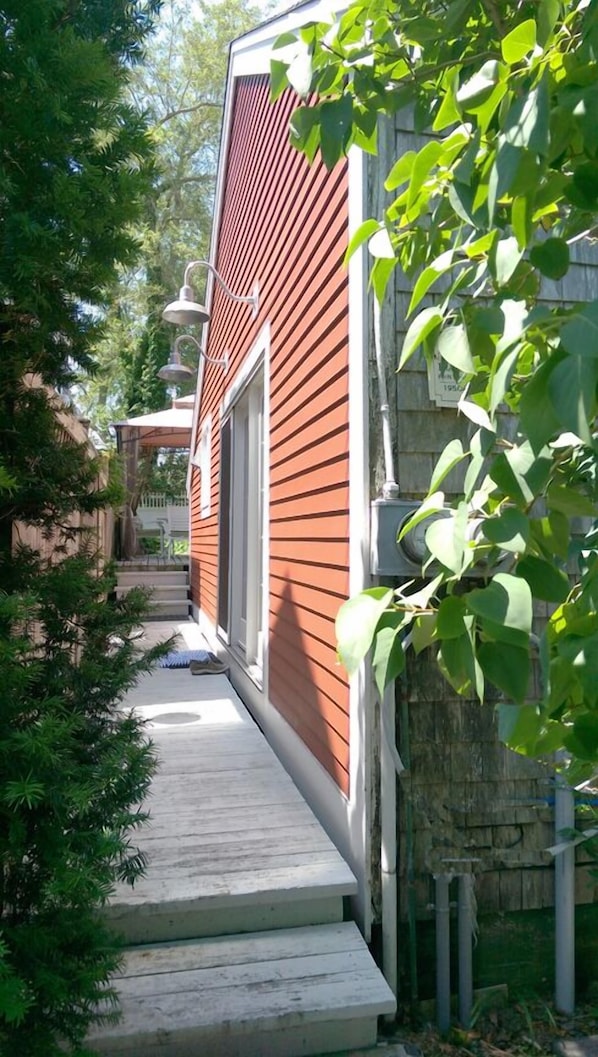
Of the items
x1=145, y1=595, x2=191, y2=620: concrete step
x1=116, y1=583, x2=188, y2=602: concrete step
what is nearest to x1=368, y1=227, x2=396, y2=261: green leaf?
x1=145, y1=595, x2=191, y2=620: concrete step

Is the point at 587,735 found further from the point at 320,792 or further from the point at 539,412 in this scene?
the point at 320,792

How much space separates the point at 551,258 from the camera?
0.93 meters

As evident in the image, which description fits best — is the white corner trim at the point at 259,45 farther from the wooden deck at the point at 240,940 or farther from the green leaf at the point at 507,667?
the wooden deck at the point at 240,940

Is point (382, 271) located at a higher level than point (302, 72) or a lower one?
lower

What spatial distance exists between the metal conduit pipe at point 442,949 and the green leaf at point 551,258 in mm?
1969

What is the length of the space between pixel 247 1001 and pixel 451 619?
159 cm

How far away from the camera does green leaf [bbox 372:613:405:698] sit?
0.98 metres

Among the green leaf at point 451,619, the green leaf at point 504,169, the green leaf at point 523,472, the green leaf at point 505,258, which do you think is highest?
the green leaf at point 504,169

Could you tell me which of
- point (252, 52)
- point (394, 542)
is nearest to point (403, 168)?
point (394, 542)

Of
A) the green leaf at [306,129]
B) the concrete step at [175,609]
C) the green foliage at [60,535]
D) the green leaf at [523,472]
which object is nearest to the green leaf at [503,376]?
the green leaf at [523,472]

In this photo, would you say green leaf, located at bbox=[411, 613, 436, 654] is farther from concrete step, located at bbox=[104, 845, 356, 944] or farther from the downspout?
concrete step, located at bbox=[104, 845, 356, 944]

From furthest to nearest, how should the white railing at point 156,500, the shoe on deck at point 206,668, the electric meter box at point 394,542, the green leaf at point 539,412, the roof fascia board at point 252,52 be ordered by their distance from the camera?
the white railing at point 156,500
the shoe on deck at point 206,668
the electric meter box at point 394,542
the roof fascia board at point 252,52
the green leaf at point 539,412

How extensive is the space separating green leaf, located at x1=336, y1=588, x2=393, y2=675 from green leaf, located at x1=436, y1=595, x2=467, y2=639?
0.28ft

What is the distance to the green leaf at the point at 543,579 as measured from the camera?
936mm
